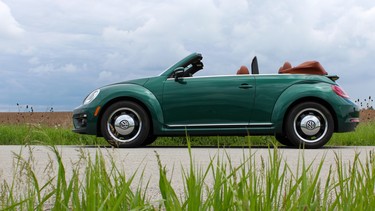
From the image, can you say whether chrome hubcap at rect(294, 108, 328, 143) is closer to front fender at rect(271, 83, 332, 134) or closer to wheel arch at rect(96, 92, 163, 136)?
front fender at rect(271, 83, 332, 134)

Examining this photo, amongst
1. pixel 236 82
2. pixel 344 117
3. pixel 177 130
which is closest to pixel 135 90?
pixel 177 130

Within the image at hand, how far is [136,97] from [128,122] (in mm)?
435

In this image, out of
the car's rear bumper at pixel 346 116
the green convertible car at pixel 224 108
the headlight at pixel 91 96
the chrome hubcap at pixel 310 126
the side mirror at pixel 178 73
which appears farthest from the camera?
the headlight at pixel 91 96

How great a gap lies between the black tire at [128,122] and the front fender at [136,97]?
104 mm

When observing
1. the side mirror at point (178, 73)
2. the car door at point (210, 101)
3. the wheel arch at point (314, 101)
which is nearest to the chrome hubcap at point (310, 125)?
the wheel arch at point (314, 101)

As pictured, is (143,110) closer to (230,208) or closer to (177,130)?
(177,130)

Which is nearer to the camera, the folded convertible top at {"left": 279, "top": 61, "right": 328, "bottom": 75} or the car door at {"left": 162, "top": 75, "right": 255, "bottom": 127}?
the car door at {"left": 162, "top": 75, "right": 255, "bottom": 127}

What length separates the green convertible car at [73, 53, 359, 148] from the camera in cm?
885

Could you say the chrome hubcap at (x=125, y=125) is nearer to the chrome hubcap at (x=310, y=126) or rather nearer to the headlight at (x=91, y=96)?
the headlight at (x=91, y=96)

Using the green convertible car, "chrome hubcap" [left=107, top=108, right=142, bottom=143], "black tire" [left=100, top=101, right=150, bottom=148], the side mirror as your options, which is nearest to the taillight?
the green convertible car

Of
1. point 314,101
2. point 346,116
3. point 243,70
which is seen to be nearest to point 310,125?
point 314,101

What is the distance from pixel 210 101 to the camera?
29.3 ft

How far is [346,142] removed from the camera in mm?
10531

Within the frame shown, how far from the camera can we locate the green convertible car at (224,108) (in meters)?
8.85
